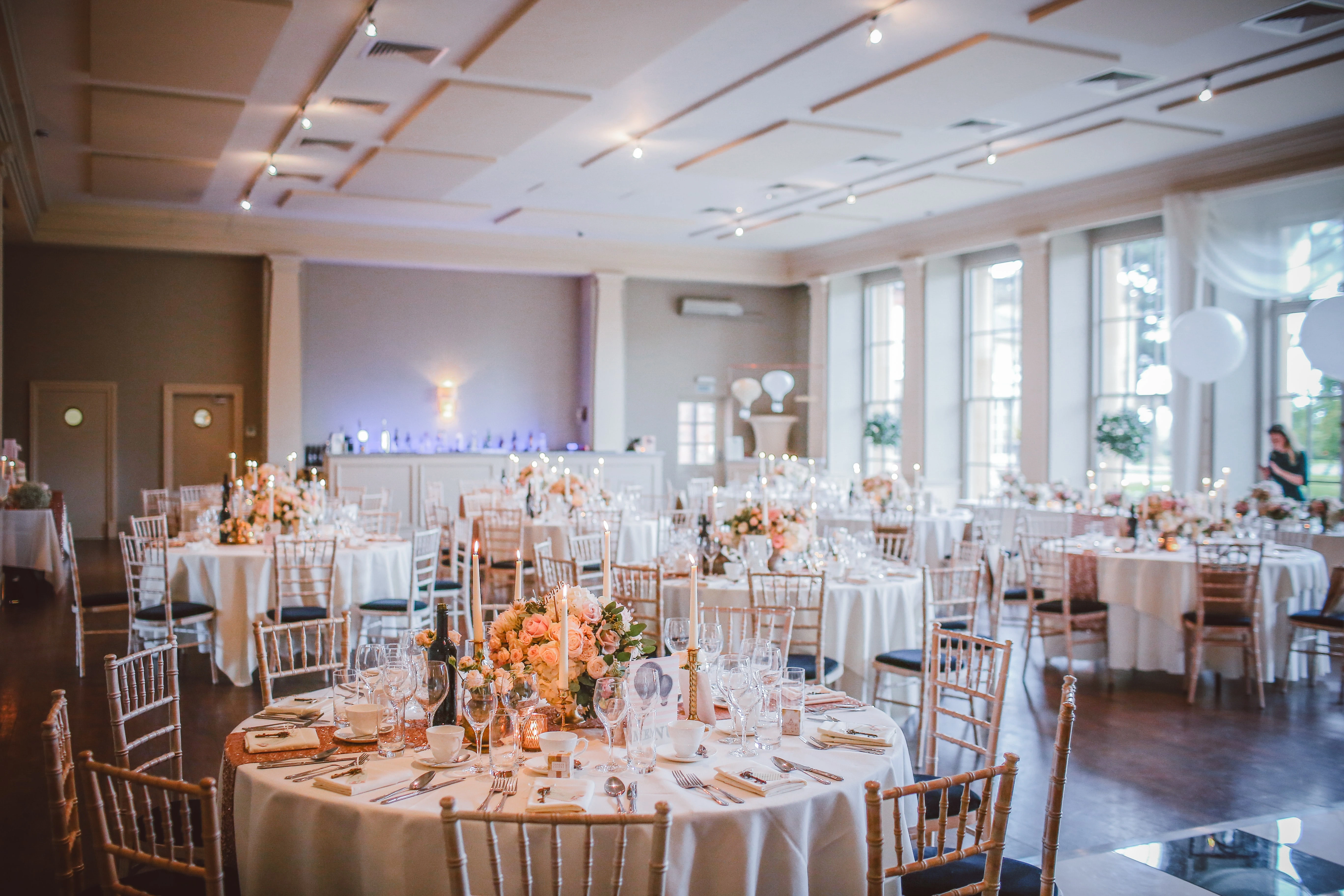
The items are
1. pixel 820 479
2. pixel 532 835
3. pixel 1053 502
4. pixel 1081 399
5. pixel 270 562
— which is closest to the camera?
pixel 532 835

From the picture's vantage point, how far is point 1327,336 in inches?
297

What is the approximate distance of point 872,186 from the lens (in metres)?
11.6

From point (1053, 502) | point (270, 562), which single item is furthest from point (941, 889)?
point (1053, 502)

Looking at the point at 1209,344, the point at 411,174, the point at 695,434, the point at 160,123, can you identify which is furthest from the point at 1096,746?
the point at 695,434

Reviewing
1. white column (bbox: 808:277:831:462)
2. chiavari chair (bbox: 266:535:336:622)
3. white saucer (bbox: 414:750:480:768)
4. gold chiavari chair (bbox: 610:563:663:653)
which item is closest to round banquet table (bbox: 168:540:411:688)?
chiavari chair (bbox: 266:535:336:622)

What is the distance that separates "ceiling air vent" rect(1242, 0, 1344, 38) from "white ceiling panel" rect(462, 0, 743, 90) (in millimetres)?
3561

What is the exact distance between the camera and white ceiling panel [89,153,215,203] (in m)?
10.6

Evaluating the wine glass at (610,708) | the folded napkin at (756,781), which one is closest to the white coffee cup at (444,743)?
the wine glass at (610,708)

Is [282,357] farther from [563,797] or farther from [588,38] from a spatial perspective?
[563,797]

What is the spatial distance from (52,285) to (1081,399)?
44.8 ft

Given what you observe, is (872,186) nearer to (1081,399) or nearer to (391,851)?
(1081,399)

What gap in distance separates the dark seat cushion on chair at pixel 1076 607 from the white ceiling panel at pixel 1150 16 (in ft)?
12.9

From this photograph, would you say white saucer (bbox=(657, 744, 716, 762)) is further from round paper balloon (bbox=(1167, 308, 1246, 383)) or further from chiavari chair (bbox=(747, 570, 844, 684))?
round paper balloon (bbox=(1167, 308, 1246, 383))

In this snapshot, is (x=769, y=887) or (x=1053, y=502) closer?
(x=769, y=887)
